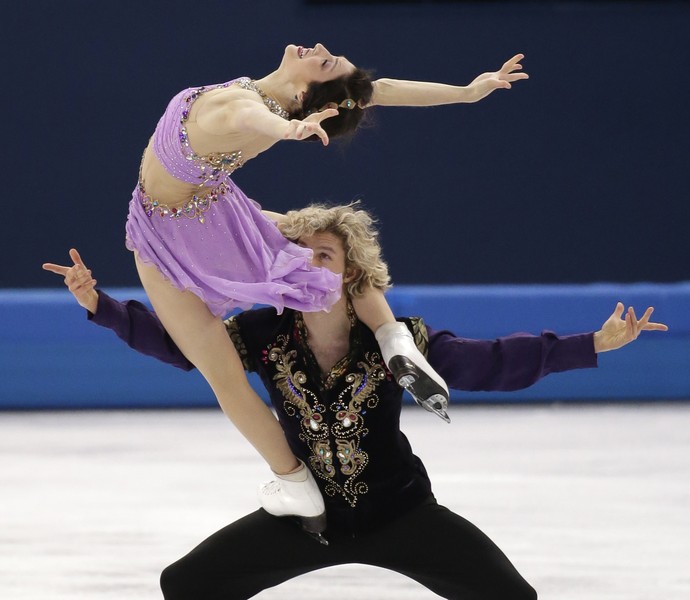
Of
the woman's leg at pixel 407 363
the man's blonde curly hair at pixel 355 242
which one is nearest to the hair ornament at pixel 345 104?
the man's blonde curly hair at pixel 355 242

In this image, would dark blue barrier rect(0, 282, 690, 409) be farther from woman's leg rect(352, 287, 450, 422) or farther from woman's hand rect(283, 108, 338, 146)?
woman's hand rect(283, 108, 338, 146)

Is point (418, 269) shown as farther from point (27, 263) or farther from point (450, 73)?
point (27, 263)

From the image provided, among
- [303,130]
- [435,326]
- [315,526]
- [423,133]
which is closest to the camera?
[303,130]

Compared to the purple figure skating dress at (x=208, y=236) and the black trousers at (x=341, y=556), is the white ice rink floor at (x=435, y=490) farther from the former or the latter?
the purple figure skating dress at (x=208, y=236)

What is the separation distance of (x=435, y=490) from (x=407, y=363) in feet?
5.97

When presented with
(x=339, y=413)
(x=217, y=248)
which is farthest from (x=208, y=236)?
(x=339, y=413)

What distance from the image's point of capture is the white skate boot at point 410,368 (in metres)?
2.18

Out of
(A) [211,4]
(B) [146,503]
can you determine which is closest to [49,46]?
(A) [211,4]

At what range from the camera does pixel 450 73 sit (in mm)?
6867

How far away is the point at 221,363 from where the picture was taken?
2432 millimetres

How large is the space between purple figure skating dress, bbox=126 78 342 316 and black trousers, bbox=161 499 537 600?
0.51 metres

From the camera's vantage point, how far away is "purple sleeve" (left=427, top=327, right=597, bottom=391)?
226 centimetres

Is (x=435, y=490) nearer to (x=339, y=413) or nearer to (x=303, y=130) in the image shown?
(x=339, y=413)

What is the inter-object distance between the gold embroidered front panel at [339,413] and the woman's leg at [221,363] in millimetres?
90
